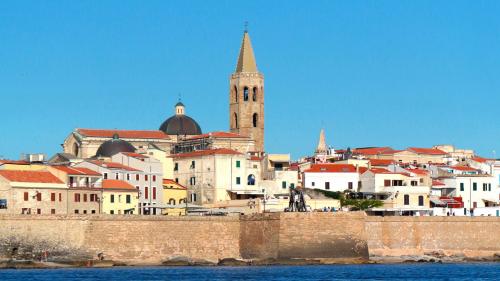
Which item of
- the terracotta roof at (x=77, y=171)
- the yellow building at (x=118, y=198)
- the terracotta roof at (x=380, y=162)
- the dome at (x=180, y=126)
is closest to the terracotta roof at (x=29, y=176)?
the terracotta roof at (x=77, y=171)

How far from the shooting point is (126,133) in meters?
118

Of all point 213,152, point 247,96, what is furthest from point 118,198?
point 247,96

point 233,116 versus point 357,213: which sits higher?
point 233,116

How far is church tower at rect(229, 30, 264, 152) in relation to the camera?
126 metres

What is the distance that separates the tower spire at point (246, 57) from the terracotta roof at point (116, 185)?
101 ft

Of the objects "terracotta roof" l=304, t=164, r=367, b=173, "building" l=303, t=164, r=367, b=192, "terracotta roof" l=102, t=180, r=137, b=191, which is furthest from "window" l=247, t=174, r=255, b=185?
"terracotta roof" l=102, t=180, r=137, b=191

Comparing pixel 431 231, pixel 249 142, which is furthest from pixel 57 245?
pixel 249 142

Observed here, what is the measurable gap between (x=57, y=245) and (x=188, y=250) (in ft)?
26.9

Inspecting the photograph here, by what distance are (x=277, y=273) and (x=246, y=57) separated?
48494 mm

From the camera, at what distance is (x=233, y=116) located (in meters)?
127

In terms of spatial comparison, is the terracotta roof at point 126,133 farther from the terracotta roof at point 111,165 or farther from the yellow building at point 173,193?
the terracotta roof at point 111,165

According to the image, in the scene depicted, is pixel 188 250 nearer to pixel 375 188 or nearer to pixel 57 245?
pixel 57 245

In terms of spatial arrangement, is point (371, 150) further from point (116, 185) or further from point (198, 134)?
point (116, 185)

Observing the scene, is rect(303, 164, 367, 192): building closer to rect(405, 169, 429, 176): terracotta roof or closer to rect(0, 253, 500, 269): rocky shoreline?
rect(405, 169, 429, 176): terracotta roof
